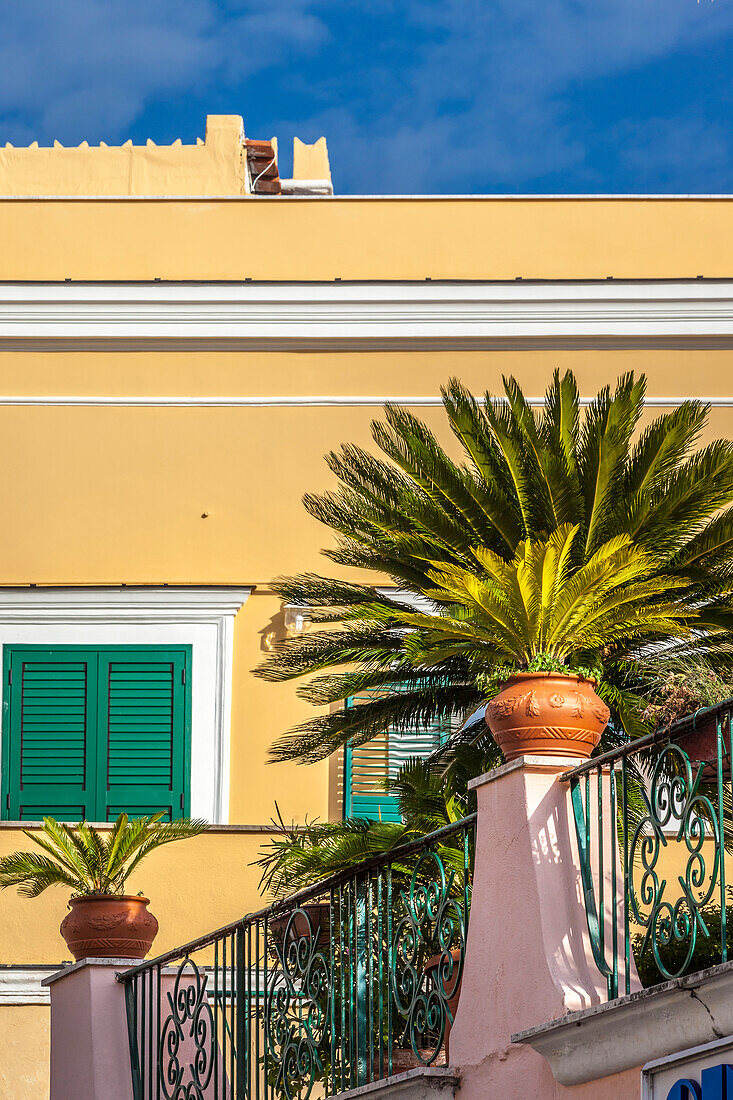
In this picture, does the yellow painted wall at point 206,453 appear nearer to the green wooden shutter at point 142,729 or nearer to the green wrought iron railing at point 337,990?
the green wooden shutter at point 142,729

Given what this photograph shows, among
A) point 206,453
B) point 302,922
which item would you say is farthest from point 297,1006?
point 206,453

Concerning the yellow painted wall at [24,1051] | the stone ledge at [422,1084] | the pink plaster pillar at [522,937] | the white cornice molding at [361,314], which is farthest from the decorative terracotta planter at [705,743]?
the white cornice molding at [361,314]

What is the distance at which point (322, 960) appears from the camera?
8102mm

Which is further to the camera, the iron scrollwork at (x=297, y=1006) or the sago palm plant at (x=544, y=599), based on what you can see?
the iron scrollwork at (x=297, y=1006)

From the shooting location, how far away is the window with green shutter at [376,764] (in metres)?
13.6

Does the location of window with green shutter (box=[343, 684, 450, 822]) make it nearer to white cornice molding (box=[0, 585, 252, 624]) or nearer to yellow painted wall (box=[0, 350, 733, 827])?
yellow painted wall (box=[0, 350, 733, 827])

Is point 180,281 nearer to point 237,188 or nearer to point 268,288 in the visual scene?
point 268,288

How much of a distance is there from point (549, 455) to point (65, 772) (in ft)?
18.5

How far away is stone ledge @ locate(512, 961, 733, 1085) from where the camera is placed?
5.32 meters

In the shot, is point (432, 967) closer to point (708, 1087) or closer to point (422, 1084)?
point (422, 1084)

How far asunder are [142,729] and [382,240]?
4410 mm

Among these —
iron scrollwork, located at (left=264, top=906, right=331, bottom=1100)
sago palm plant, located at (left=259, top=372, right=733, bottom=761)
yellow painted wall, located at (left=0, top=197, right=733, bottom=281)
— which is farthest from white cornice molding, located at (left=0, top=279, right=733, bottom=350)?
iron scrollwork, located at (left=264, top=906, right=331, bottom=1100)

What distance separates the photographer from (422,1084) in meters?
6.91

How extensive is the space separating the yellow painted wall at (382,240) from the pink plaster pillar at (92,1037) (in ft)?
21.2
